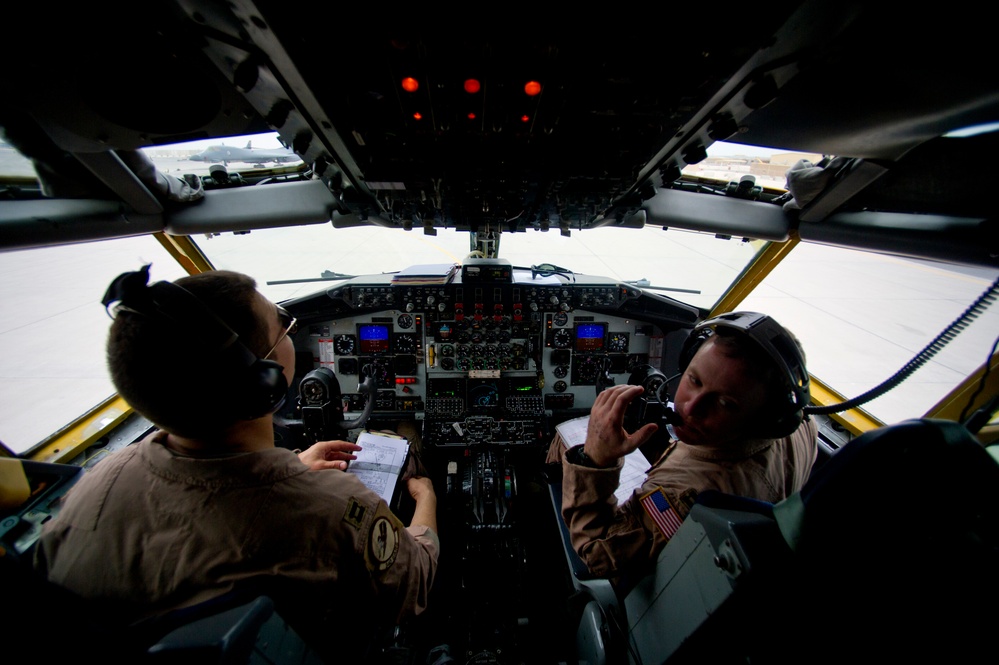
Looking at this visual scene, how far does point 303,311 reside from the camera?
2828 millimetres

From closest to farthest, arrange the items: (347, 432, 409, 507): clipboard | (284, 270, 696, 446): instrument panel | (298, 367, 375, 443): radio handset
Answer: (347, 432, 409, 507): clipboard
(298, 367, 375, 443): radio handset
(284, 270, 696, 446): instrument panel

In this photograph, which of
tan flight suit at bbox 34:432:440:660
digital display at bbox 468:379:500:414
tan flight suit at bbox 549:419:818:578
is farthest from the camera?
digital display at bbox 468:379:500:414

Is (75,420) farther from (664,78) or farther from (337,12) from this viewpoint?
(664,78)

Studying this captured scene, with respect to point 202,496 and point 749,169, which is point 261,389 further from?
point 749,169

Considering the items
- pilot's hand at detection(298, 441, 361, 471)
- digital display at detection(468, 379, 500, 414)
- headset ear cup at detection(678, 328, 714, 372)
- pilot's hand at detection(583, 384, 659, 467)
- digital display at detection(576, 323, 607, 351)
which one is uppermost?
headset ear cup at detection(678, 328, 714, 372)

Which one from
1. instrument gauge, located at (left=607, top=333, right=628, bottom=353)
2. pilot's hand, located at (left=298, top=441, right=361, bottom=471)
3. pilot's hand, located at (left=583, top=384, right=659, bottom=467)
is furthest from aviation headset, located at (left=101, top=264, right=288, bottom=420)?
instrument gauge, located at (left=607, top=333, right=628, bottom=353)

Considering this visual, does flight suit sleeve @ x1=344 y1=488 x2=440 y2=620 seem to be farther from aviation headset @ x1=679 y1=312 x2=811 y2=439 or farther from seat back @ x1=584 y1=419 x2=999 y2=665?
aviation headset @ x1=679 y1=312 x2=811 y2=439

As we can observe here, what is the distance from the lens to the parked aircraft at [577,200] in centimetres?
58

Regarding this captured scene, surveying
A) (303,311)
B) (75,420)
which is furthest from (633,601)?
(75,420)

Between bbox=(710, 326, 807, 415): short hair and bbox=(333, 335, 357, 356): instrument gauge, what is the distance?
8.96ft

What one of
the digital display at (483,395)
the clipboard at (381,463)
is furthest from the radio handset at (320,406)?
the digital display at (483,395)

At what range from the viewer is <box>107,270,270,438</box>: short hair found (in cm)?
77

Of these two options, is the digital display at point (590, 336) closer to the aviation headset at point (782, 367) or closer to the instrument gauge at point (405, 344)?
the instrument gauge at point (405, 344)

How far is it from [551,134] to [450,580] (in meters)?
2.53
